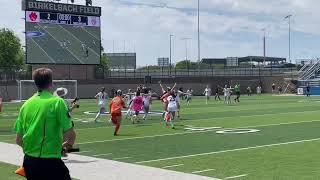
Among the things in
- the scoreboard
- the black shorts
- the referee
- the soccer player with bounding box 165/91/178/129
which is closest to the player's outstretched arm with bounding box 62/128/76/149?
the referee

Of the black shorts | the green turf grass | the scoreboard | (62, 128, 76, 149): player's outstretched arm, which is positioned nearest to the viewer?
the black shorts

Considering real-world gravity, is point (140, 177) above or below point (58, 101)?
below

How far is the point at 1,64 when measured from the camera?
7269cm

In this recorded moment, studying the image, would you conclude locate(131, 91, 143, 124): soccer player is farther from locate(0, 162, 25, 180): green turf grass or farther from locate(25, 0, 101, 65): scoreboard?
locate(25, 0, 101, 65): scoreboard

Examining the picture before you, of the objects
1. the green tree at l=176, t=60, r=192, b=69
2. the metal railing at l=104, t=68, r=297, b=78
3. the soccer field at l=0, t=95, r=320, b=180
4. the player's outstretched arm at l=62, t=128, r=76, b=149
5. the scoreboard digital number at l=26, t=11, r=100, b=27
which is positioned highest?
the scoreboard digital number at l=26, t=11, r=100, b=27

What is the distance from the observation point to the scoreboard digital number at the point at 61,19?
5103 centimetres

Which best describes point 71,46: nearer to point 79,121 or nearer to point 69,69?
point 69,69

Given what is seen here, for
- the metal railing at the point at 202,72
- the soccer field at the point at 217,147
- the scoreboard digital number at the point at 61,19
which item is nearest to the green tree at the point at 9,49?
the metal railing at the point at 202,72

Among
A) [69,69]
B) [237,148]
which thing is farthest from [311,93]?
[237,148]

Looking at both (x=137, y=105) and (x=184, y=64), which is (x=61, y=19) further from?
(x=184, y=64)

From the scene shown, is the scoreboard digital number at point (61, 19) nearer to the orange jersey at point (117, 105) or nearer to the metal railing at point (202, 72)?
the metal railing at point (202, 72)

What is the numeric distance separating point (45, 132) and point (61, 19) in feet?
158

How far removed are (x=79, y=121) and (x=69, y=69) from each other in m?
39.2

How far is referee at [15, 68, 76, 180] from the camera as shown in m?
5.71
